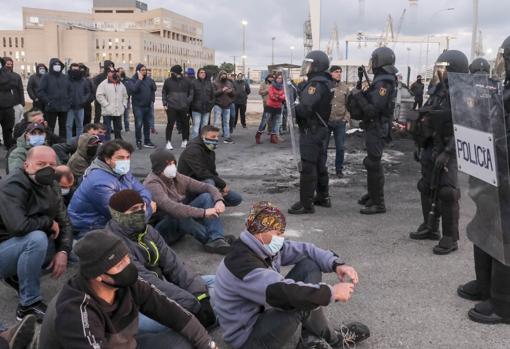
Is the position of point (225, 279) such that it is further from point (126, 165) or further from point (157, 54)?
point (157, 54)

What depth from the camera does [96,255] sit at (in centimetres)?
249

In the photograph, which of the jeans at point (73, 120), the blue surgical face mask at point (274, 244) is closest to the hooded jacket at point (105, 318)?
the blue surgical face mask at point (274, 244)

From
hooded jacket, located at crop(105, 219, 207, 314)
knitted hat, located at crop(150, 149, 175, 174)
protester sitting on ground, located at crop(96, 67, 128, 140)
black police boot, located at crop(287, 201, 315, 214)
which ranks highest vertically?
protester sitting on ground, located at crop(96, 67, 128, 140)

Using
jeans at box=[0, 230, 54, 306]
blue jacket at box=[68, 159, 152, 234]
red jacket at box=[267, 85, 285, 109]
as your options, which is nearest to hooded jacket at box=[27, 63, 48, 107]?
red jacket at box=[267, 85, 285, 109]

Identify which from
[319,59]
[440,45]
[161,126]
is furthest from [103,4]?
[319,59]

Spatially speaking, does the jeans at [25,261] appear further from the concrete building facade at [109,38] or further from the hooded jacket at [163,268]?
the concrete building facade at [109,38]

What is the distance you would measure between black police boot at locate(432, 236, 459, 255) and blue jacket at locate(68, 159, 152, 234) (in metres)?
2.77

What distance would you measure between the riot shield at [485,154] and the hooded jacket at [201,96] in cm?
844

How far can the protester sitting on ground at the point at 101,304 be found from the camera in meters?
2.42

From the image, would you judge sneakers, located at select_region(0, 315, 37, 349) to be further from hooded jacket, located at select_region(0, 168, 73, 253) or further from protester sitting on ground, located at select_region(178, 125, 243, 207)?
protester sitting on ground, located at select_region(178, 125, 243, 207)

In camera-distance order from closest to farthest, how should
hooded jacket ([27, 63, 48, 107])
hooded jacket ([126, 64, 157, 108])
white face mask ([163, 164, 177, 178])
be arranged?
white face mask ([163, 164, 177, 178]), hooded jacket ([27, 63, 48, 107]), hooded jacket ([126, 64, 157, 108])

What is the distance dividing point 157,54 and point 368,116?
12451 cm

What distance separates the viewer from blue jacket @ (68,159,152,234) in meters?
4.44

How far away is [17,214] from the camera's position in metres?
3.77
